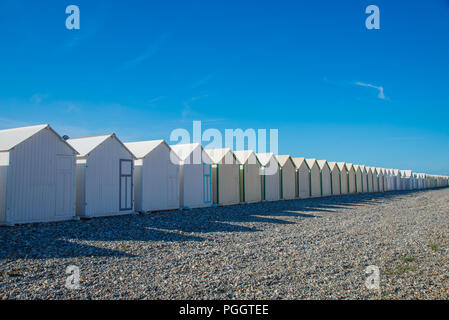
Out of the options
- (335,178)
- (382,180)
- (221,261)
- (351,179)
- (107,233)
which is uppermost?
(335,178)

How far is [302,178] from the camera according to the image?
28641mm

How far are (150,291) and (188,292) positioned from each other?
1.83 feet

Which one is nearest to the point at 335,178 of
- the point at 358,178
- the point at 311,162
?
the point at 311,162

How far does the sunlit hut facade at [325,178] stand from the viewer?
105 ft

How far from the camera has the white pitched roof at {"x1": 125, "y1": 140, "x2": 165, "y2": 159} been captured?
614 inches

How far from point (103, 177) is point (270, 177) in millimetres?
13955

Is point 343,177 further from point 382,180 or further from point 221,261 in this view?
point 221,261

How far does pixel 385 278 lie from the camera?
18.1ft

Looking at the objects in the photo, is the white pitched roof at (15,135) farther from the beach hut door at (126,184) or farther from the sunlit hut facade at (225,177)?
the sunlit hut facade at (225,177)

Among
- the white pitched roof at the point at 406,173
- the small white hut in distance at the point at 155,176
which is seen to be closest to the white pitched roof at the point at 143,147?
the small white hut in distance at the point at 155,176

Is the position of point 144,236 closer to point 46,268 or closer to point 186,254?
point 186,254

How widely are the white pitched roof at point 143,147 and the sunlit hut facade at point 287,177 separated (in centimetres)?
1241

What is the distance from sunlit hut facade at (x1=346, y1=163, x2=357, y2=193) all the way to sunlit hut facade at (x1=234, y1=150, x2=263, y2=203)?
1887 cm
